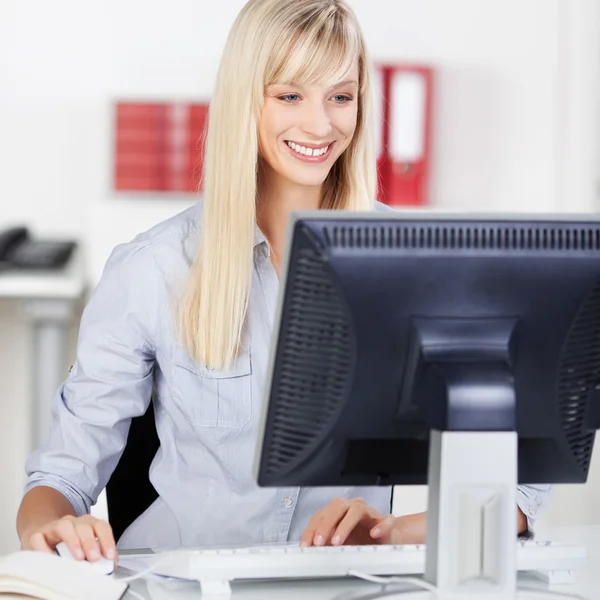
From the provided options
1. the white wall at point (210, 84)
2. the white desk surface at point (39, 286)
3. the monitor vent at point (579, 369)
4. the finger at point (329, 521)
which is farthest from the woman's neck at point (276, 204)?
the white wall at point (210, 84)

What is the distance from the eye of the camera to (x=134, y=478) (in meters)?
1.53

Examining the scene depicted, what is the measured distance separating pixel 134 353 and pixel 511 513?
66 cm

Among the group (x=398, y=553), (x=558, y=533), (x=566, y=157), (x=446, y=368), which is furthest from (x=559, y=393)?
(x=566, y=157)

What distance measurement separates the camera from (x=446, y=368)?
959 millimetres

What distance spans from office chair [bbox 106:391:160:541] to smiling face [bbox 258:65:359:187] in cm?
37

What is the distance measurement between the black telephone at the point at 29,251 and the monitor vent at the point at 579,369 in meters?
2.47

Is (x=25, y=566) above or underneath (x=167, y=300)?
underneath

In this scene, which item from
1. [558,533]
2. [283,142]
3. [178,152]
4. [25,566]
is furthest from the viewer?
[178,152]

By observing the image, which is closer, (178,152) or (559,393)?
(559,393)

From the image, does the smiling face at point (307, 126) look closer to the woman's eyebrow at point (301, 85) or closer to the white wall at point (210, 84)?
the woman's eyebrow at point (301, 85)

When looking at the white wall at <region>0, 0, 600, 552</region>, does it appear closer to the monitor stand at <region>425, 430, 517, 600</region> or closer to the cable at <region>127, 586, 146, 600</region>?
the cable at <region>127, 586, 146, 600</region>

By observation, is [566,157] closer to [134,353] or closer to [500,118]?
[500,118]

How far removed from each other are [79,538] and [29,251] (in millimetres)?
2371

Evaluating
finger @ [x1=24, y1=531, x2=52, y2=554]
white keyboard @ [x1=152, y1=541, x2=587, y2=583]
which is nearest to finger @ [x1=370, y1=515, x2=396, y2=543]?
white keyboard @ [x1=152, y1=541, x2=587, y2=583]
